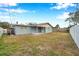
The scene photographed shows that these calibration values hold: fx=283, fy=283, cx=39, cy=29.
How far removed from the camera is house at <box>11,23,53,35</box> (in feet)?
10.7

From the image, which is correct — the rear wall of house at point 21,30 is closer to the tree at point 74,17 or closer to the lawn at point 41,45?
the lawn at point 41,45

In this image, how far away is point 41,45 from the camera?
10.8 feet

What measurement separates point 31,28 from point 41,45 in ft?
0.76

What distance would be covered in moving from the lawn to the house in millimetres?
50

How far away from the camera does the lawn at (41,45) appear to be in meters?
3.28

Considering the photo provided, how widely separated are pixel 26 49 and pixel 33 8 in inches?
19.1

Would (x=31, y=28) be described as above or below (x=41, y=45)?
above

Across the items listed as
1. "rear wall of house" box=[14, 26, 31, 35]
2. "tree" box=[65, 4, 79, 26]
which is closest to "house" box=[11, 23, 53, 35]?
"rear wall of house" box=[14, 26, 31, 35]

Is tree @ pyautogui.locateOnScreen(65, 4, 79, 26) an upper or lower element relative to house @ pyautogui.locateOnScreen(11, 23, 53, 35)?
upper

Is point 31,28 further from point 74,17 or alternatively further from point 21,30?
point 74,17

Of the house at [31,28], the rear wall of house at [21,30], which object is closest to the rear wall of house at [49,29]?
the house at [31,28]

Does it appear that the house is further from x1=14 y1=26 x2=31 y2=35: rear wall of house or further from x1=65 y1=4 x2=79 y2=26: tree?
x1=65 y1=4 x2=79 y2=26: tree

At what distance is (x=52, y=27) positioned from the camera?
3299 mm

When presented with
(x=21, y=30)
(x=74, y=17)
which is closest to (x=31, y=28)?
(x=21, y=30)
